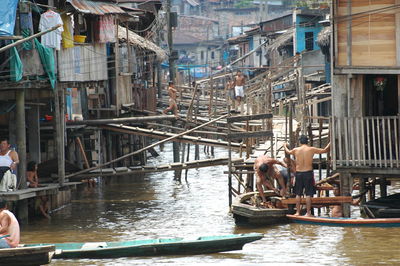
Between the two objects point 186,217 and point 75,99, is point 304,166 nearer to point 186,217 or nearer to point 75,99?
point 186,217

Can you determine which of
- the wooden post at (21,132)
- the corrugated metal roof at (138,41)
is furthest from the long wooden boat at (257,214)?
the corrugated metal roof at (138,41)

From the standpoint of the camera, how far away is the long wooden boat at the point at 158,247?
627 inches

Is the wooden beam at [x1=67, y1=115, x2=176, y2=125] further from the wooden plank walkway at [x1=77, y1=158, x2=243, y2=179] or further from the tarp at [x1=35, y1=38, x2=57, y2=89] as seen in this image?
the tarp at [x1=35, y1=38, x2=57, y2=89]

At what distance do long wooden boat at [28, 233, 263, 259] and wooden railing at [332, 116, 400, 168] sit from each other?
3.37 meters

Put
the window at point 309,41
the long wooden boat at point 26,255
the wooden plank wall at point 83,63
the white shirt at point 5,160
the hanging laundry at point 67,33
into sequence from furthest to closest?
the window at point 309,41 < the hanging laundry at point 67,33 < the wooden plank wall at point 83,63 < the white shirt at point 5,160 < the long wooden boat at point 26,255

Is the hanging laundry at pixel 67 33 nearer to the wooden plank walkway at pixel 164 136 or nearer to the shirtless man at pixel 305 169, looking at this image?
the wooden plank walkway at pixel 164 136

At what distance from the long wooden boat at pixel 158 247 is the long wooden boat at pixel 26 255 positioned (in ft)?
4.61

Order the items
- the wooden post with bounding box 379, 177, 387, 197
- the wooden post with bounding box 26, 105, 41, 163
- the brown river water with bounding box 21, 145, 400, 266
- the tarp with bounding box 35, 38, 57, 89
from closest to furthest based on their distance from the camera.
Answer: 1. the brown river water with bounding box 21, 145, 400, 266
2. the wooden post with bounding box 379, 177, 387, 197
3. the tarp with bounding box 35, 38, 57, 89
4. the wooden post with bounding box 26, 105, 41, 163

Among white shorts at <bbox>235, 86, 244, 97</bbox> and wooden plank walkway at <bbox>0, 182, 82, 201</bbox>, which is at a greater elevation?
white shorts at <bbox>235, 86, 244, 97</bbox>

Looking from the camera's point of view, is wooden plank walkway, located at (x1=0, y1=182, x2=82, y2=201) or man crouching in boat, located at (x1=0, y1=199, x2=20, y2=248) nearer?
man crouching in boat, located at (x1=0, y1=199, x2=20, y2=248)

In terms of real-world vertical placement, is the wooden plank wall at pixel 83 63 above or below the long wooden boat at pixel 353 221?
above

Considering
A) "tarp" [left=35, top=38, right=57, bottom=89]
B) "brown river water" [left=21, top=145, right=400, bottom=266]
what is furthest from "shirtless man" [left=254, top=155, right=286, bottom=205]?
"tarp" [left=35, top=38, right=57, bottom=89]

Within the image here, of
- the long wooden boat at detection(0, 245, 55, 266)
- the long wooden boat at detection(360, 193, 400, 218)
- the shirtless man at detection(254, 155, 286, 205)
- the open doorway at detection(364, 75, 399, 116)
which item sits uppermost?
the open doorway at detection(364, 75, 399, 116)

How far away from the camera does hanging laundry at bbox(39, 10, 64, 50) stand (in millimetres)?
20531
